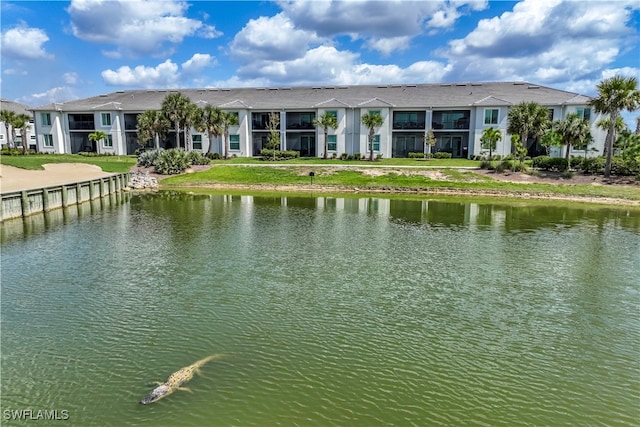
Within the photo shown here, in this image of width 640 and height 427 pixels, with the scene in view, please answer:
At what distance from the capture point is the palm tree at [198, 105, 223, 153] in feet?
202

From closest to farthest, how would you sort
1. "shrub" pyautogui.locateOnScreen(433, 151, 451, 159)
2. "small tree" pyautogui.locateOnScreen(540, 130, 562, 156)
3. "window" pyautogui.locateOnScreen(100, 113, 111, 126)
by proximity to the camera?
1. "small tree" pyautogui.locateOnScreen(540, 130, 562, 156)
2. "shrub" pyautogui.locateOnScreen(433, 151, 451, 159)
3. "window" pyautogui.locateOnScreen(100, 113, 111, 126)

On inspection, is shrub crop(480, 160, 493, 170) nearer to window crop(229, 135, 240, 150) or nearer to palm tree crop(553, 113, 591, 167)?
palm tree crop(553, 113, 591, 167)

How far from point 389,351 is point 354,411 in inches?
105

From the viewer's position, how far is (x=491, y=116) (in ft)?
208

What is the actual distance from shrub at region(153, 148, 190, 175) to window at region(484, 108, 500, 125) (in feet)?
129

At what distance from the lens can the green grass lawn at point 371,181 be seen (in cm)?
4329

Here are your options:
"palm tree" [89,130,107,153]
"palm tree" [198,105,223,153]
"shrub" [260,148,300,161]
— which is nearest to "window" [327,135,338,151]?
"shrub" [260,148,300,161]

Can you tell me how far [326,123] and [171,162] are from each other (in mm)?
21366

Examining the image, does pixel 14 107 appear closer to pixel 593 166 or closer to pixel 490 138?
pixel 490 138

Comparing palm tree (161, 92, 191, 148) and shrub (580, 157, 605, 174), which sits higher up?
palm tree (161, 92, 191, 148)

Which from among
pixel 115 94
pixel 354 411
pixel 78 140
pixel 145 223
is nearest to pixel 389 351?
pixel 354 411

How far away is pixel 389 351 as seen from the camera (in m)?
11.7

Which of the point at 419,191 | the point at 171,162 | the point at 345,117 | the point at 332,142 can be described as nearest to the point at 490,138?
the point at 419,191

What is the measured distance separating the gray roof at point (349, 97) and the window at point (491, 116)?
881 millimetres
